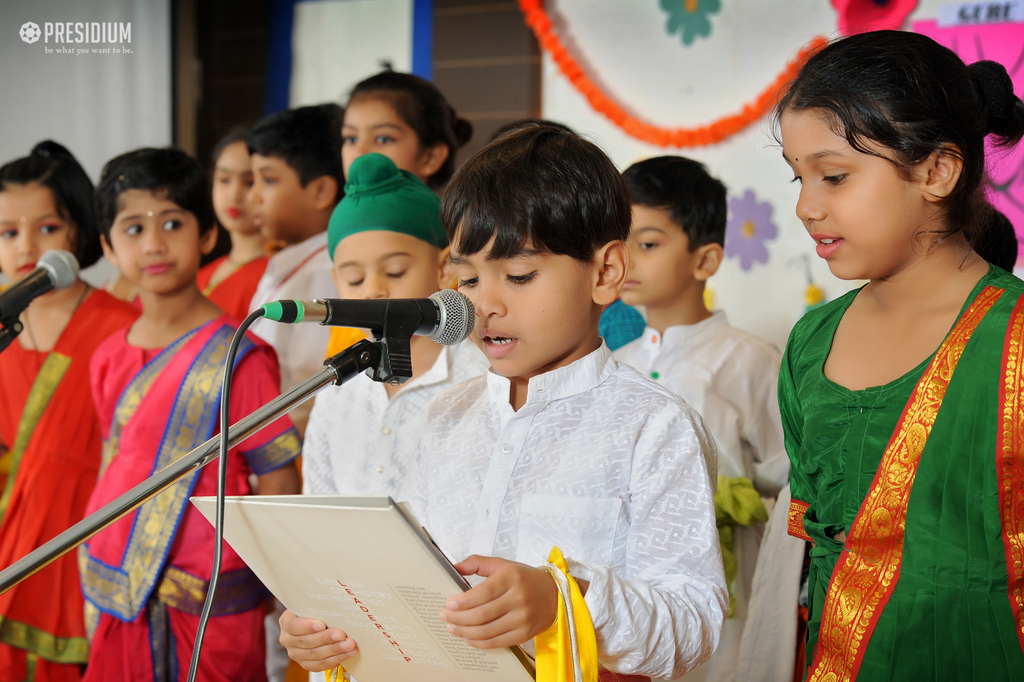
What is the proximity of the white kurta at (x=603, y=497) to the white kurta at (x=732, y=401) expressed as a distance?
Answer: 78 cm

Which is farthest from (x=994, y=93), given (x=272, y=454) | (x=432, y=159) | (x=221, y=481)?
(x=432, y=159)

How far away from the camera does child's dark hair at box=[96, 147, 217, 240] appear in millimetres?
1944

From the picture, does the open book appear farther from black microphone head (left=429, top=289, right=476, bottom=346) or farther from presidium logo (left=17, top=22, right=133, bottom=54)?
presidium logo (left=17, top=22, right=133, bottom=54)

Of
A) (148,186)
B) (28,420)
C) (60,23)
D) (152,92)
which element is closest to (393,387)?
(148,186)

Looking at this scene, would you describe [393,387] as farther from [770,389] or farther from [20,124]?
[20,124]

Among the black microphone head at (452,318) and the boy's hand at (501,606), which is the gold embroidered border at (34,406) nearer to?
the black microphone head at (452,318)

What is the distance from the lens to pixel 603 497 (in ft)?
3.46

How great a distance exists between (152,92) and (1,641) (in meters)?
2.31

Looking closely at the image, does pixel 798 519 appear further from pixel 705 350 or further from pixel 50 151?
pixel 50 151

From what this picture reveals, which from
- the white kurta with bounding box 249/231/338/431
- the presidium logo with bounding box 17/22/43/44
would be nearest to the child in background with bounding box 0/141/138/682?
the white kurta with bounding box 249/231/338/431

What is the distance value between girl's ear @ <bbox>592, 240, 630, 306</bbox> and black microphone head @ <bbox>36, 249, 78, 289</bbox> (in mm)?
695

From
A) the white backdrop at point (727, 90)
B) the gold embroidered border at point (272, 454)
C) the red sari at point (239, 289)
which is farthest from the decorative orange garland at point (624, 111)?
the gold embroidered border at point (272, 454)

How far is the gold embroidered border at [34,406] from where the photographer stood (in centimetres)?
211

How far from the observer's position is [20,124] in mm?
3037
